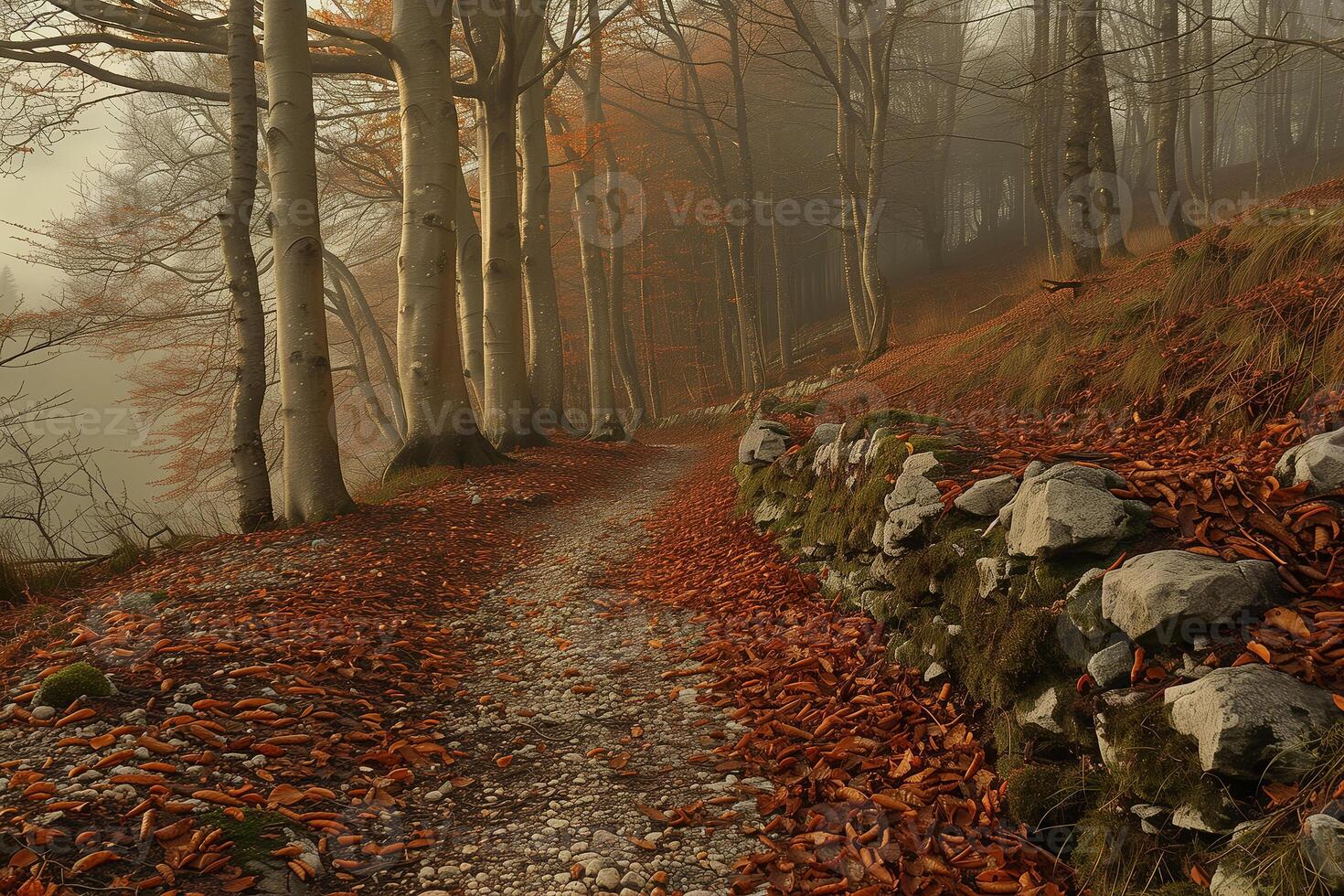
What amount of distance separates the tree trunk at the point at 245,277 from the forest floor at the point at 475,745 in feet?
4.01

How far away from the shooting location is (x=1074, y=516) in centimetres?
282

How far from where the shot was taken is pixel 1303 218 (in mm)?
5145

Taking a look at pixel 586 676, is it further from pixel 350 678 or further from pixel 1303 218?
pixel 1303 218

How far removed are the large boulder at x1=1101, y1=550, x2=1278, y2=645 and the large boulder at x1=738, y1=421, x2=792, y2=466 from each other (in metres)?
4.43

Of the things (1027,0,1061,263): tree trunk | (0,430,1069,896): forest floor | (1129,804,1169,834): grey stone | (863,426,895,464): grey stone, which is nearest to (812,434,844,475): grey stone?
(863,426,895,464): grey stone

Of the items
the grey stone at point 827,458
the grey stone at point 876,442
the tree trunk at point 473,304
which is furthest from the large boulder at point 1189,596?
the tree trunk at point 473,304

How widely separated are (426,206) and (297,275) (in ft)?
7.85

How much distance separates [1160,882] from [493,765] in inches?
98.5

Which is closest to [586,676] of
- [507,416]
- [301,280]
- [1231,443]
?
[1231,443]

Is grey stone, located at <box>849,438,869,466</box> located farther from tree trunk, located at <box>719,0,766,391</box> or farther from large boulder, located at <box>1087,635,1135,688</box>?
tree trunk, located at <box>719,0,766,391</box>

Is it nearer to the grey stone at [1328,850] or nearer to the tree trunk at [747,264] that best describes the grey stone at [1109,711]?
the grey stone at [1328,850]

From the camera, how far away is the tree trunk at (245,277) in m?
6.37

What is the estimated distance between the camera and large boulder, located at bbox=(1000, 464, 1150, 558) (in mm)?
2787

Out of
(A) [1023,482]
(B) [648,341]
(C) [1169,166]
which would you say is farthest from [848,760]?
(B) [648,341]
